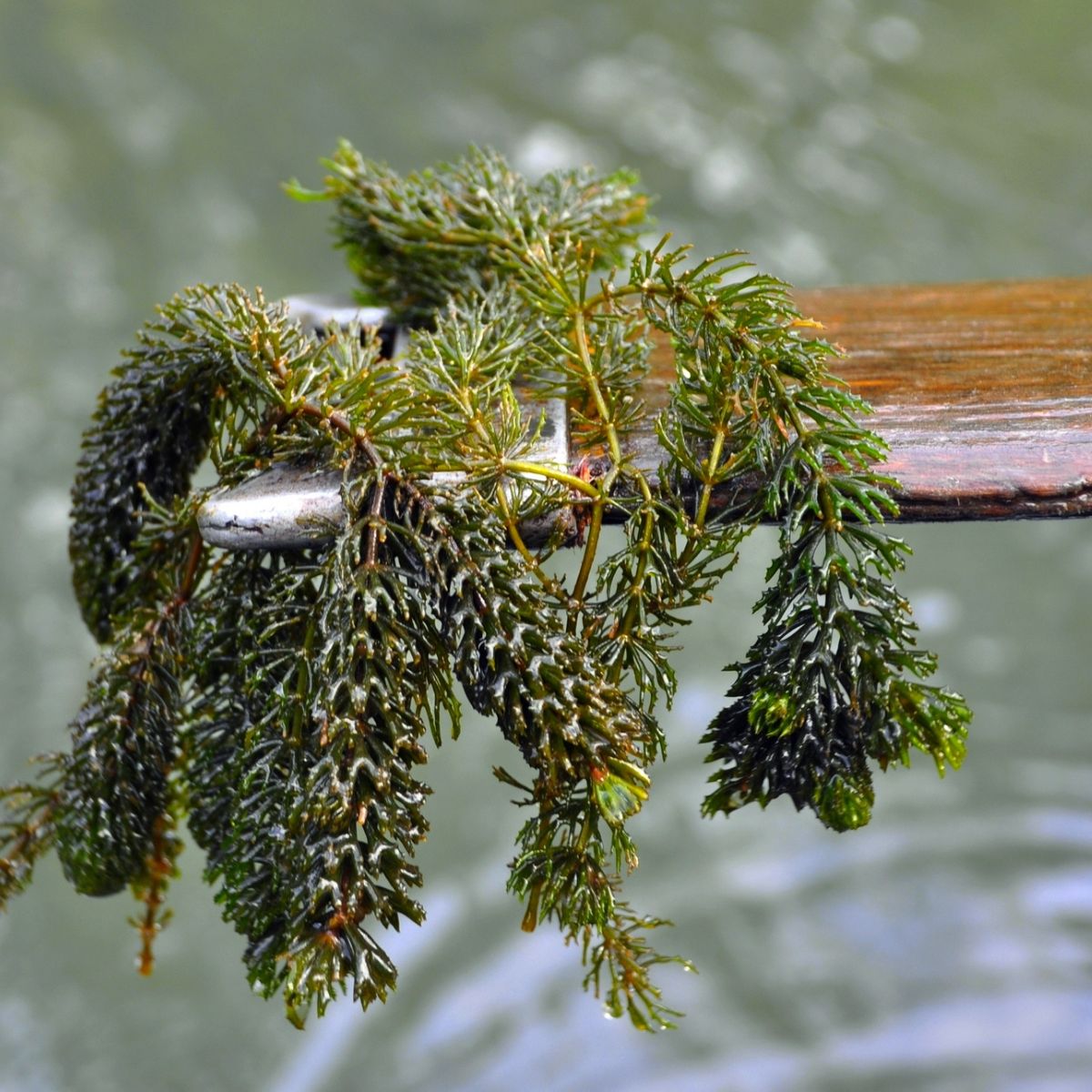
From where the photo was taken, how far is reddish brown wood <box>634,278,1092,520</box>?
544 millimetres

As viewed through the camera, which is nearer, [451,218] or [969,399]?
[969,399]

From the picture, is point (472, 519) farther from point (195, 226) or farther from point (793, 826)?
point (195, 226)

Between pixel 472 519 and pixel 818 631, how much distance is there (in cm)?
15

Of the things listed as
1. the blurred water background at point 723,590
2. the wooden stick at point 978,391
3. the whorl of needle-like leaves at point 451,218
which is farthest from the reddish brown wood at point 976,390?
the blurred water background at point 723,590

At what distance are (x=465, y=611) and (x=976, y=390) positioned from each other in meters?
0.28

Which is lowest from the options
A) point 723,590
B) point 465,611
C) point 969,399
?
point 465,611

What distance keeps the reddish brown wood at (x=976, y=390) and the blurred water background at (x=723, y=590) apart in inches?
39.5

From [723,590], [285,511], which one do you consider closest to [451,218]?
[285,511]

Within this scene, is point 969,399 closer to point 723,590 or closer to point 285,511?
point 285,511

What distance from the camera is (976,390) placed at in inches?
23.9

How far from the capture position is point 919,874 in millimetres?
1625

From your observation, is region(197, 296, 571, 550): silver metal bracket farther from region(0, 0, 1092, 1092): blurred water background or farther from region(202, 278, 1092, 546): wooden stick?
region(0, 0, 1092, 1092): blurred water background

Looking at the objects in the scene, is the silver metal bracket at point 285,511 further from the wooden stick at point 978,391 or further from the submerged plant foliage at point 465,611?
the wooden stick at point 978,391

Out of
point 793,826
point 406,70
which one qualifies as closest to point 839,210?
point 406,70
